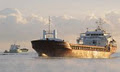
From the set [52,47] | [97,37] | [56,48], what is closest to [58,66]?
[52,47]

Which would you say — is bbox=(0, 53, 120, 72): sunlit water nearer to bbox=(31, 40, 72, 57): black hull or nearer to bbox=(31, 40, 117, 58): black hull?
bbox=(31, 40, 72, 57): black hull

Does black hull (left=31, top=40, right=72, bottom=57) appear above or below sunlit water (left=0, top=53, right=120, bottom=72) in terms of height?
above

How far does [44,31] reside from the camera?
Answer: 87.9 m

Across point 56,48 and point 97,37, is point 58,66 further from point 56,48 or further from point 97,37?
point 97,37

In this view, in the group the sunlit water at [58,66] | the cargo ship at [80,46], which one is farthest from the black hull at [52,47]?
the sunlit water at [58,66]

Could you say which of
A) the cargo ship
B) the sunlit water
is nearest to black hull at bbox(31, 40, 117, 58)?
the cargo ship

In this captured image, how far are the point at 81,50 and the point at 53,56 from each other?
1136 cm

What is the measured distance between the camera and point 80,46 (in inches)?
3433

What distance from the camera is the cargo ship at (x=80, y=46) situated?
78.4 meters

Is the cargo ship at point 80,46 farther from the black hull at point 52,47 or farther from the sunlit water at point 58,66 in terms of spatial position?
the sunlit water at point 58,66

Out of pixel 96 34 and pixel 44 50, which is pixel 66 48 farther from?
pixel 96 34

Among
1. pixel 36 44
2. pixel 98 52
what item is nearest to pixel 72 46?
pixel 36 44

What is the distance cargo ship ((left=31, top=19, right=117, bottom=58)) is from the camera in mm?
78438

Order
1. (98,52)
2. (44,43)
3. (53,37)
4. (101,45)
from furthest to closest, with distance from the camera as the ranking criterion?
(101,45)
(98,52)
(53,37)
(44,43)
